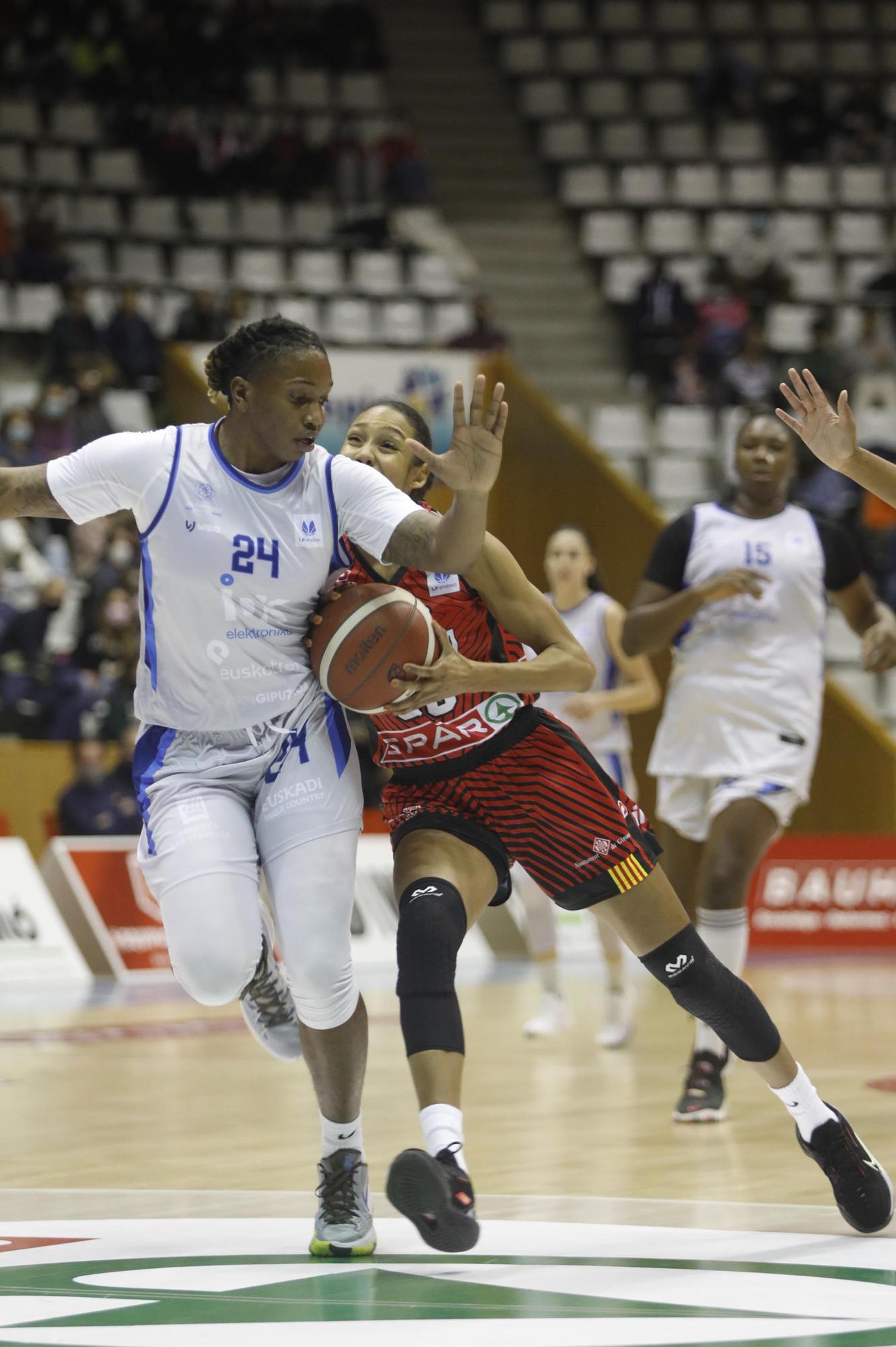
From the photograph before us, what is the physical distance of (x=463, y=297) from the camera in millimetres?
20109

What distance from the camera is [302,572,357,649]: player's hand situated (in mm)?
4488

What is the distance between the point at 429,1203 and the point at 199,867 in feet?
3.04

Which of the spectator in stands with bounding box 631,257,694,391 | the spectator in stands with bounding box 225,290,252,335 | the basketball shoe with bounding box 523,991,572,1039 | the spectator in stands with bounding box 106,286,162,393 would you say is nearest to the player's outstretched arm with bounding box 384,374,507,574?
the basketball shoe with bounding box 523,991,572,1039

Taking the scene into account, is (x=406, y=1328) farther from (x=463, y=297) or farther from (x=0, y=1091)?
(x=463, y=297)

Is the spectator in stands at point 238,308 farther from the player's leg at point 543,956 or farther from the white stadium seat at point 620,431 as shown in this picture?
the player's leg at point 543,956

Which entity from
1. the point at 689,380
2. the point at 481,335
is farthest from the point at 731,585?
the point at 689,380

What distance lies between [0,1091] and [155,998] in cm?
357

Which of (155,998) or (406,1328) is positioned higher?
(406,1328)

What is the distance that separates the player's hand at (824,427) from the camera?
4.82m

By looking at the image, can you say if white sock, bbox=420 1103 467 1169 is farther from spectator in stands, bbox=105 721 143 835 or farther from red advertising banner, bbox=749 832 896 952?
red advertising banner, bbox=749 832 896 952

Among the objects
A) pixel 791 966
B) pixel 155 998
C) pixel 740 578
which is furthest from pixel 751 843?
pixel 791 966

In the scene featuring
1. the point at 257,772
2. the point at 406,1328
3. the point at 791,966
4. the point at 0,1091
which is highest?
the point at 257,772

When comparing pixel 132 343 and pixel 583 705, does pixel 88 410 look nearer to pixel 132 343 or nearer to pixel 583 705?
pixel 132 343

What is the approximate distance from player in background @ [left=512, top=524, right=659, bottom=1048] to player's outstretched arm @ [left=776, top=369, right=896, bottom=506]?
154 inches
